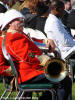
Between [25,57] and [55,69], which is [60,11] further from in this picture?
[25,57]

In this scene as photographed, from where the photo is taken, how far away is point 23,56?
598 centimetres

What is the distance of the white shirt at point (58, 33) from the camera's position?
943 centimetres

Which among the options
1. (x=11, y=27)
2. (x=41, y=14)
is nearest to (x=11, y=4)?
(x=41, y=14)

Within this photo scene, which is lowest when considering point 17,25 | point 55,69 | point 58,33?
point 58,33

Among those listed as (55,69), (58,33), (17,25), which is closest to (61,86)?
(55,69)

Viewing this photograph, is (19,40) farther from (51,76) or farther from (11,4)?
(11,4)

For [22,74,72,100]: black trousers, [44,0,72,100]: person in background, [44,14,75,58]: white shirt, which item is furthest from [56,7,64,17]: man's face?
[22,74,72,100]: black trousers

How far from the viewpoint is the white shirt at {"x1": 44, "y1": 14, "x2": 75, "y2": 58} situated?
30.9 feet

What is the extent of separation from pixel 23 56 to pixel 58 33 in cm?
353

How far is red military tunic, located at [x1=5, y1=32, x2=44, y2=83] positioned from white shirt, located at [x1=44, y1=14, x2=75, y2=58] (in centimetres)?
342

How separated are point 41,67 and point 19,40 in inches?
16.2

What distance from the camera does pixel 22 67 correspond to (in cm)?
598

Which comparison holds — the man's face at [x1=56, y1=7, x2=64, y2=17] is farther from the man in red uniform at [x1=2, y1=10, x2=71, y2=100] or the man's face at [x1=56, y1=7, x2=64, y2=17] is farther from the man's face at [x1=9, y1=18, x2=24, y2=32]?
the man in red uniform at [x1=2, y1=10, x2=71, y2=100]

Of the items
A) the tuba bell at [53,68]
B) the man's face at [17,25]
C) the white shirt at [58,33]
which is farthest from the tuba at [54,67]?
the white shirt at [58,33]
